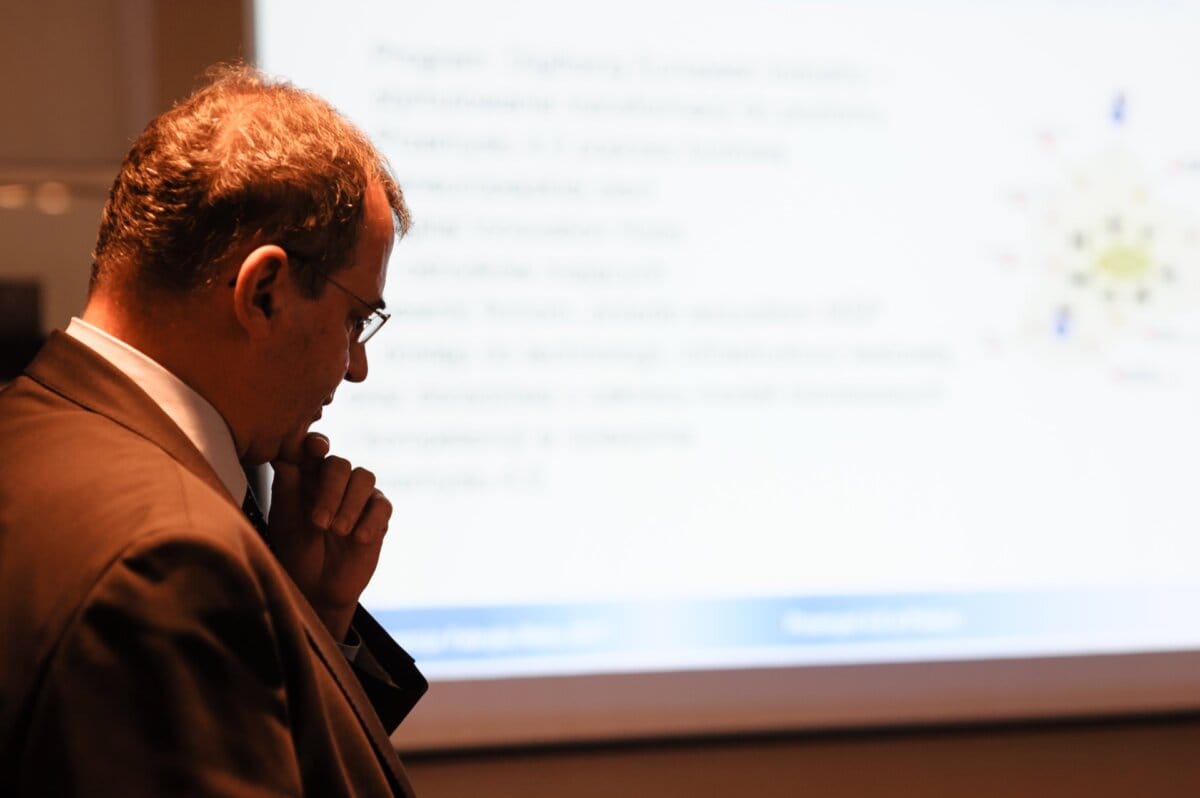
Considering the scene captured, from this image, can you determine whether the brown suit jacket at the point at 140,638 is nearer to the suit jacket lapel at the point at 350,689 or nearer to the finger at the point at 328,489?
the suit jacket lapel at the point at 350,689

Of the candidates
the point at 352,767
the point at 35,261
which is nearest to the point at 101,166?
the point at 35,261

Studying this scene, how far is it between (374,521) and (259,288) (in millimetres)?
403

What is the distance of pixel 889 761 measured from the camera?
2662mm

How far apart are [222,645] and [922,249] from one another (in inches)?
78.0

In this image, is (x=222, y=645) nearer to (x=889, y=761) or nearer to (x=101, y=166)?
(x=101, y=166)

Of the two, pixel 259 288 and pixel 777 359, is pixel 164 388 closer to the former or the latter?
pixel 259 288

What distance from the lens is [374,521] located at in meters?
1.40

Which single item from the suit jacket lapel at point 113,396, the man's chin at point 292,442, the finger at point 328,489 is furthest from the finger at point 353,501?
the suit jacket lapel at point 113,396

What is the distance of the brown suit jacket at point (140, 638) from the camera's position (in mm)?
835

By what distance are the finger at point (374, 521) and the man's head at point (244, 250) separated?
0.25 meters

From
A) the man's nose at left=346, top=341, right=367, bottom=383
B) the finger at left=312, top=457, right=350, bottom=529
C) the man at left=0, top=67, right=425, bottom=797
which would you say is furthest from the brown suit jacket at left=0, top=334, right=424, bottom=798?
the finger at left=312, top=457, right=350, bottom=529

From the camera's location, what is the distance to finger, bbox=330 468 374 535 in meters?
1.38

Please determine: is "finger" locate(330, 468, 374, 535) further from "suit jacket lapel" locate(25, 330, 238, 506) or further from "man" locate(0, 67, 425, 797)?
"suit jacket lapel" locate(25, 330, 238, 506)

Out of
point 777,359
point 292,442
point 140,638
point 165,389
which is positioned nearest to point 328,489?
point 292,442
